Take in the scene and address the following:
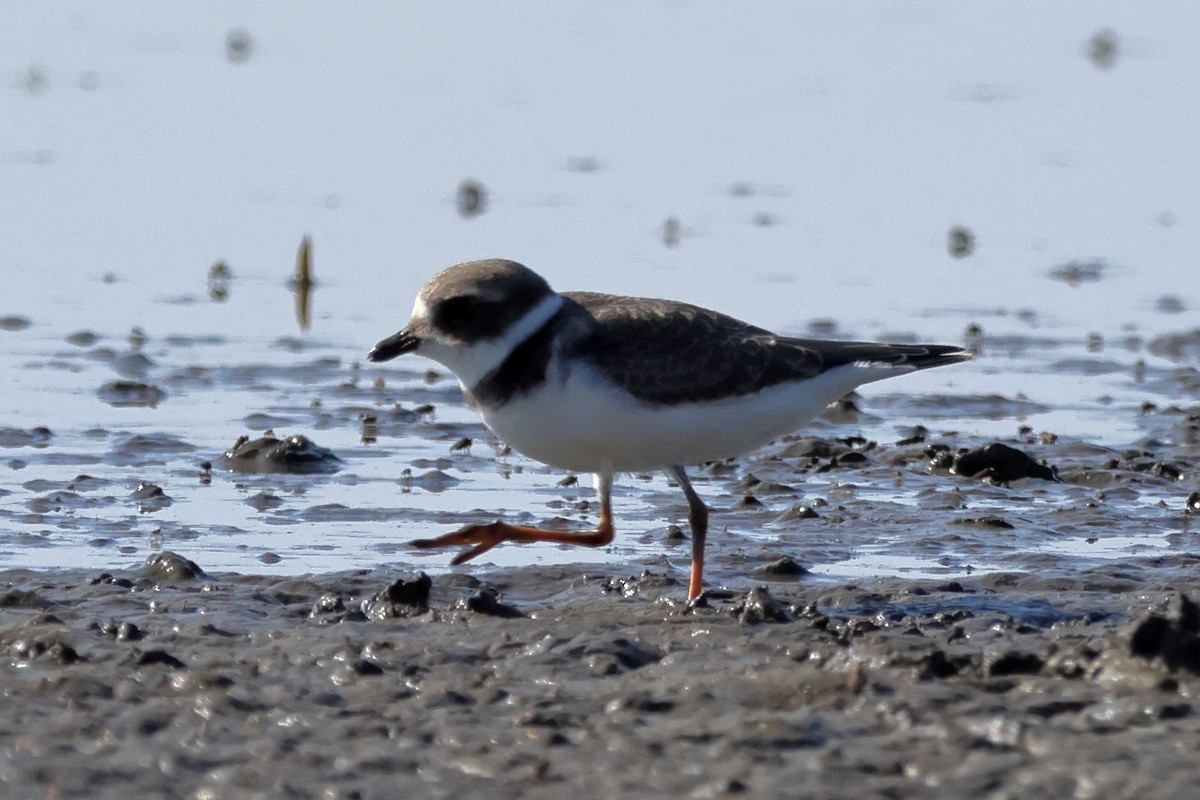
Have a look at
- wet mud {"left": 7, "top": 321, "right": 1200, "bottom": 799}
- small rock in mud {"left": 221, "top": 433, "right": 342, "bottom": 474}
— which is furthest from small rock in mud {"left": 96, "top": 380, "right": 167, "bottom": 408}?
small rock in mud {"left": 221, "top": 433, "right": 342, "bottom": 474}

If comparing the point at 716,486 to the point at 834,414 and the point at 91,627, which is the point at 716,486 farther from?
the point at 91,627

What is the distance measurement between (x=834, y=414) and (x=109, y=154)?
8.32m

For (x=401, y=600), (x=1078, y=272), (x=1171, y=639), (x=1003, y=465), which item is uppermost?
(x=1078, y=272)

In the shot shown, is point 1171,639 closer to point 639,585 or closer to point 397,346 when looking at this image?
point 639,585

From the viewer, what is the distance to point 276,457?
923cm

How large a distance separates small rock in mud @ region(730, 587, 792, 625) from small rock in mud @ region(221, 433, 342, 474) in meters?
2.98

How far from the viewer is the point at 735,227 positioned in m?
15.4

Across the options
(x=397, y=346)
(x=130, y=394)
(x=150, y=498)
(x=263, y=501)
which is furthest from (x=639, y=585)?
(x=130, y=394)

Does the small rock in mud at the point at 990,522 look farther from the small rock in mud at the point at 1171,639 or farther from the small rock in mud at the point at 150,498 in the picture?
the small rock in mud at the point at 150,498

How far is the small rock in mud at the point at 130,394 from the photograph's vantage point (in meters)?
10.6

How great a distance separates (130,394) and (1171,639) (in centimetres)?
634

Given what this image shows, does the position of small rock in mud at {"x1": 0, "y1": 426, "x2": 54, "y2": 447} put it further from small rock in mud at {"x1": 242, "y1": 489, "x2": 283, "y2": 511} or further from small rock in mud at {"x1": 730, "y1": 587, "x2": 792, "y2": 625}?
small rock in mud at {"x1": 730, "y1": 587, "x2": 792, "y2": 625}

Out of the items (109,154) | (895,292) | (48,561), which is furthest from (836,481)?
(109,154)

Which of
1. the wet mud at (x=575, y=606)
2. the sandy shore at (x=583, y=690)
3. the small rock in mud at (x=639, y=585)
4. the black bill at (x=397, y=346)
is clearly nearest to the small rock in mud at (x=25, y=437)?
the wet mud at (x=575, y=606)
